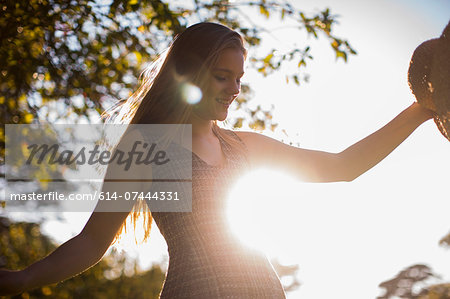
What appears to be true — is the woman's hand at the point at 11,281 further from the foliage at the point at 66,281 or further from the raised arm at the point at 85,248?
the foliage at the point at 66,281

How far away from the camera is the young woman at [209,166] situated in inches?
66.2

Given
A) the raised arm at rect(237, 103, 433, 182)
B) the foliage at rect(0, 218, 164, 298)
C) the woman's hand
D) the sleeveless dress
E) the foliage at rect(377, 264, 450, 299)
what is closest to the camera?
the woman's hand

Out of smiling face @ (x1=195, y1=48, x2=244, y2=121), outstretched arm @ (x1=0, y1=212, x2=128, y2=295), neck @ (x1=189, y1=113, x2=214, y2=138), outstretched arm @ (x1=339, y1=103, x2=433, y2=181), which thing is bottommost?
outstretched arm @ (x1=0, y1=212, x2=128, y2=295)

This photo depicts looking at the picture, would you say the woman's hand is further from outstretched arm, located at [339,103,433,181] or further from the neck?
outstretched arm, located at [339,103,433,181]

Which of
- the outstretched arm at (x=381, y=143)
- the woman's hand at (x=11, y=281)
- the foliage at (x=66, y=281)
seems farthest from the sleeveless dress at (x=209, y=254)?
the foliage at (x=66, y=281)

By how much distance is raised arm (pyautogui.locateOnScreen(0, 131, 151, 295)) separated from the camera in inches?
61.9

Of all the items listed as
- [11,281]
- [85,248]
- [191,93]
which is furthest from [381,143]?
[11,281]

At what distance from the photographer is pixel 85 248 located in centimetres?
171

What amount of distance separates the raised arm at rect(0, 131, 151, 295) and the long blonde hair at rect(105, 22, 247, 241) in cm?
13

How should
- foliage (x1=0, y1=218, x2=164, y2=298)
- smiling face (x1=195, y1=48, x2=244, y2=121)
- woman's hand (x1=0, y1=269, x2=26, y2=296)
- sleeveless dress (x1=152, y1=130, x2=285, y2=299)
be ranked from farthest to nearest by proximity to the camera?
foliage (x1=0, y1=218, x2=164, y2=298), smiling face (x1=195, y1=48, x2=244, y2=121), sleeveless dress (x1=152, y1=130, x2=285, y2=299), woman's hand (x1=0, y1=269, x2=26, y2=296)

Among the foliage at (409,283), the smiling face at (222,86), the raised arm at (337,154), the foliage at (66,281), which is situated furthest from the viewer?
the foliage at (409,283)

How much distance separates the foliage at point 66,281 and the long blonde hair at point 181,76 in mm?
2764

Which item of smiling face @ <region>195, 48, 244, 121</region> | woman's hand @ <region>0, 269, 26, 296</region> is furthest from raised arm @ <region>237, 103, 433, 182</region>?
woman's hand @ <region>0, 269, 26, 296</region>

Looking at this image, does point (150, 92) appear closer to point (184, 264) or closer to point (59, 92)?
point (184, 264)
